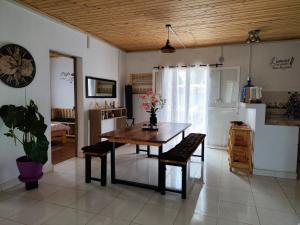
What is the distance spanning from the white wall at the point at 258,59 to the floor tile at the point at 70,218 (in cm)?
410

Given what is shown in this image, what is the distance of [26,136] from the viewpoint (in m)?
2.80

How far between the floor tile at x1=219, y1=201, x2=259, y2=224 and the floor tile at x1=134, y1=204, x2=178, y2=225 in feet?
1.78

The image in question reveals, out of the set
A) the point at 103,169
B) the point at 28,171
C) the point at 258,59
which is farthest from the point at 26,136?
the point at 258,59

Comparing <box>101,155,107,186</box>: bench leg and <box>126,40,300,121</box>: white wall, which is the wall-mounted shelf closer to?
<box>126,40,300,121</box>: white wall

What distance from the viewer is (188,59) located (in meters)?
5.18

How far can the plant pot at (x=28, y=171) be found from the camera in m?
2.66

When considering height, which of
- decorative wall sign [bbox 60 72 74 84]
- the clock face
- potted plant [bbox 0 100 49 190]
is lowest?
potted plant [bbox 0 100 49 190]

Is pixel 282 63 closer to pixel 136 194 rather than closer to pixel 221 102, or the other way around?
pixel 221 102

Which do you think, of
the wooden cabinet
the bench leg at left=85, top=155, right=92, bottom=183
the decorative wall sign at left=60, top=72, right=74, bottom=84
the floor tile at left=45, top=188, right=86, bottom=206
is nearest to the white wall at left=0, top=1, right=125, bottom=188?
the floor tile at left=45, top=188, right=86, bottom=206

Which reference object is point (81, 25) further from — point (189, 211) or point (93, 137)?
point (189, 211)

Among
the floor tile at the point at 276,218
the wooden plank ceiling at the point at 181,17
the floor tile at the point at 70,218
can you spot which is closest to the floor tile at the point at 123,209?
the floor tile at the point at 70,218

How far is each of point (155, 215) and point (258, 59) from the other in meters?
4.08

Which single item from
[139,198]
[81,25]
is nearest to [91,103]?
[81,25]

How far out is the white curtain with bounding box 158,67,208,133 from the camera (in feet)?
16.6
